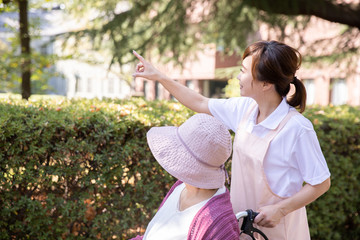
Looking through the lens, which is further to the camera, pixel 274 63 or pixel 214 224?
pixel 274 63

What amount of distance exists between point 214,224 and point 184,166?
0.94 feet

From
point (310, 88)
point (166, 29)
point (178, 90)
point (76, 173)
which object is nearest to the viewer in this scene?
point (178, 90)

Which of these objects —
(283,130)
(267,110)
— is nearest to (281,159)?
(283,130)

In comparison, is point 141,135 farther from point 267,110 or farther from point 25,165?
point 267,110

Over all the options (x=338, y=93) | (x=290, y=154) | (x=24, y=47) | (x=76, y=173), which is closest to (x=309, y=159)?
(x=290, y=154)

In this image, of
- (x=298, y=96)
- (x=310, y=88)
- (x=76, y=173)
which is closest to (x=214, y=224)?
(x=298, y=96)

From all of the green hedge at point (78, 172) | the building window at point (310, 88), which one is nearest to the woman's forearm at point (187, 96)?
the green hedge at point (78, 172)

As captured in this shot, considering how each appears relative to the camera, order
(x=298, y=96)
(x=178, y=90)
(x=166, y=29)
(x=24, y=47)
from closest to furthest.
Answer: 1. (x=298, y=96)
2. (x=178, y=90)
3. (x=24, y=47)
4. (x=166, y=29)

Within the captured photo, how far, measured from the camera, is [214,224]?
1784 millimetres

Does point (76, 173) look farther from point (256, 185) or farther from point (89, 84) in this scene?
point (89, 84)

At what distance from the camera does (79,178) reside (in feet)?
10.3

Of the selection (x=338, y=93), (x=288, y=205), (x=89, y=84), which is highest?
(x=288, y=205)

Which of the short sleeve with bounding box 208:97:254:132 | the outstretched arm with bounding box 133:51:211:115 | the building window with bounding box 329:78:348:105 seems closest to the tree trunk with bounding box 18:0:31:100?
the outstretched arm with bounding box 133:51:211:115

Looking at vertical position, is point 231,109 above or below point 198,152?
above
